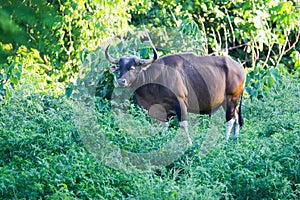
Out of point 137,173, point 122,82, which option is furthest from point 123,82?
point 137,173

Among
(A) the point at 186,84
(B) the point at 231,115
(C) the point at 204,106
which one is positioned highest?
(A) the point at 186,84

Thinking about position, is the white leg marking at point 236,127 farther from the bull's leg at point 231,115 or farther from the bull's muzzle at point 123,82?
the bull's muzzle at point 123,82

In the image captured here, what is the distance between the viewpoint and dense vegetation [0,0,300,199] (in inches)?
179

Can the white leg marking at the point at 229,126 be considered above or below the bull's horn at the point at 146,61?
below

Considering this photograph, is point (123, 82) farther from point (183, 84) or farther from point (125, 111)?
point (125, 111)

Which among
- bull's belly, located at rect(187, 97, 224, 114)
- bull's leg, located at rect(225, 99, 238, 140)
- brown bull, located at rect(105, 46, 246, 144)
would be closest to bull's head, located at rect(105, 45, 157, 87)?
brown bull, located at rect(105, 46, 246, 144)

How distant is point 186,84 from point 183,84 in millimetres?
59

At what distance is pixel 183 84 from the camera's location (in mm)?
7008

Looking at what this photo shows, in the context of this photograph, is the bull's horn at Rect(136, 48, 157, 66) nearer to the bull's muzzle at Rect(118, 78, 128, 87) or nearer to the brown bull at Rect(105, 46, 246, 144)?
the brown bull at Rect(105, 46, 246, 144)

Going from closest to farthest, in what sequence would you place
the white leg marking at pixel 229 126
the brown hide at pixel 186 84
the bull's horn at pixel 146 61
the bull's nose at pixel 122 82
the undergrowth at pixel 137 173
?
the undergrowth at pixel 137 173
the bull's nose at pixel 122 82
the bull's horn at pixel 146 61
the brown hide at pixel 186 84
the white leg marking at pixel 229 126

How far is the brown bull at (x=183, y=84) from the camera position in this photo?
6.82 m

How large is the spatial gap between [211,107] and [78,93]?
190cm

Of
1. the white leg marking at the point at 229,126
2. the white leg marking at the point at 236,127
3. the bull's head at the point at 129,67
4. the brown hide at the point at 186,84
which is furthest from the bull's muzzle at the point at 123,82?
the white leg marking at the point at 236,127

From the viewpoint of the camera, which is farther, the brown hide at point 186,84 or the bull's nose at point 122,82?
the brown hide at point 186,84
